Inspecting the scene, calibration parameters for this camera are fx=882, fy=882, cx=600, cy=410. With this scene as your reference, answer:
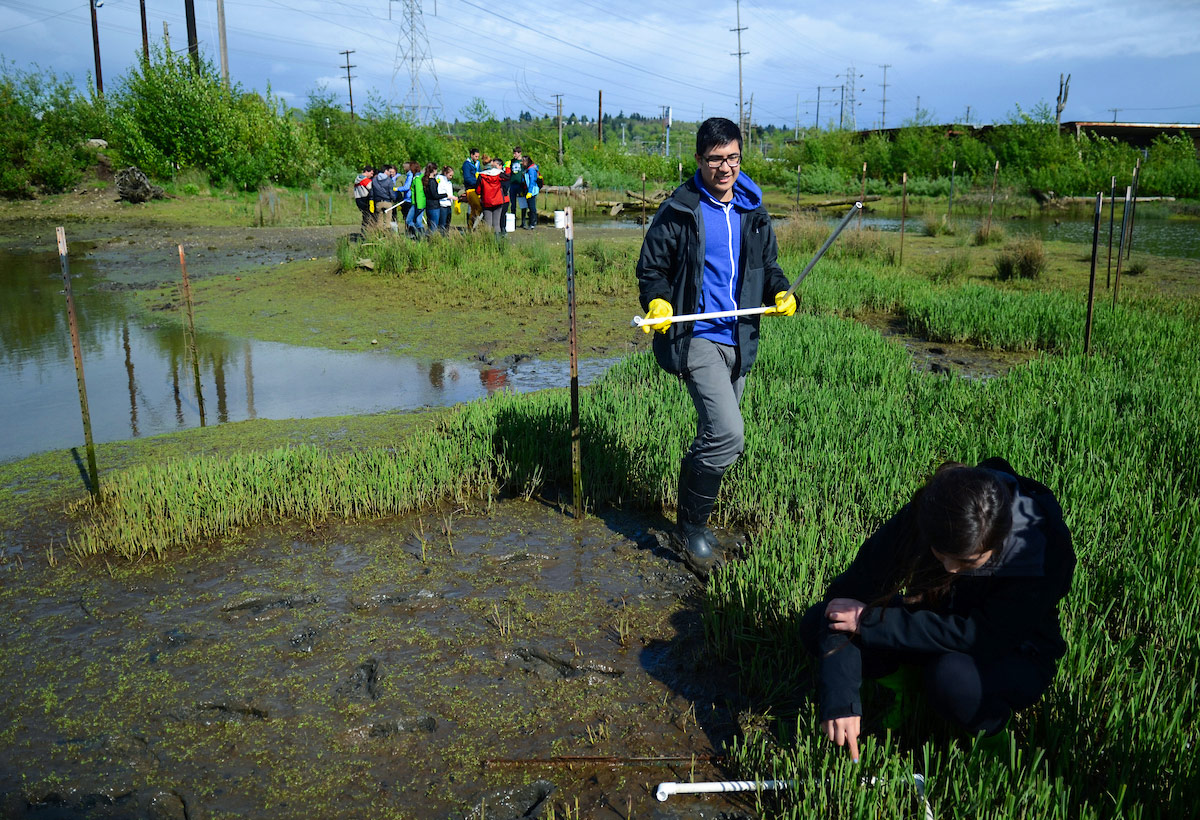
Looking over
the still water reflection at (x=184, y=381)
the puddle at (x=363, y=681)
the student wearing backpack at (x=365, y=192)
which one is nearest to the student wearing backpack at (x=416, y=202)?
the student wearing backpack at (x=365, y=192)

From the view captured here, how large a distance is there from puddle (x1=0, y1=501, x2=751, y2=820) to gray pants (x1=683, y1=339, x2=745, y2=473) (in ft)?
2.07

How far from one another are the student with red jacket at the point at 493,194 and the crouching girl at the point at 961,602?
14448 mm

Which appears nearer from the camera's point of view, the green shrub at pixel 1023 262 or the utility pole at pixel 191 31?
the green shrub at pixel 1023 262

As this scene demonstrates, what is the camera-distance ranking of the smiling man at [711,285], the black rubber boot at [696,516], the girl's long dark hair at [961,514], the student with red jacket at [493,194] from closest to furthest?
the girl's long dark hair at [961,514] → the smiling man at [711,285] → the black rubber boot at [696,516] → the student with red jacket at [493,194]

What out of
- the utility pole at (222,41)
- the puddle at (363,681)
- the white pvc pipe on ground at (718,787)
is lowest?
the puddle at (363,681)

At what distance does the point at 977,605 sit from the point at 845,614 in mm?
351

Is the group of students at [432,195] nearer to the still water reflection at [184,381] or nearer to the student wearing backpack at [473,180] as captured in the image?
the student wearing backpack at [473,180]

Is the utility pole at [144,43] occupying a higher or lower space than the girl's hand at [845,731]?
higher

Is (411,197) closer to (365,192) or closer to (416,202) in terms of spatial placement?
(416,202)

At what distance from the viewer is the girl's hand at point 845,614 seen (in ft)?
8.13

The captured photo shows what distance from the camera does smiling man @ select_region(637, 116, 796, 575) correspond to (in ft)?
12.5

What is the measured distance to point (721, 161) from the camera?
369 cm

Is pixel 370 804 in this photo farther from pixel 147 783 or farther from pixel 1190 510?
pixel 1190 510

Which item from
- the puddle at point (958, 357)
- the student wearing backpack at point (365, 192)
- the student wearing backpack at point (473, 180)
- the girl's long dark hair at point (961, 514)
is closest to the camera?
the girl's long dark hair at point (961, 514)
